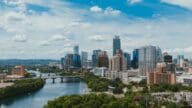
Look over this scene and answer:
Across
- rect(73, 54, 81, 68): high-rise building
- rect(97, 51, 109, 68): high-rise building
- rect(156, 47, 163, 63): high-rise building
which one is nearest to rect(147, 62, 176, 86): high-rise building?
rect(156, 47, 163, 63): high-rise building

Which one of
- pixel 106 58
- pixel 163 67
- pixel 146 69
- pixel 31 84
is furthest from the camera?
pixel 106 58

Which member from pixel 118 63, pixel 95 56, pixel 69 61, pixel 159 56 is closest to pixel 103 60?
pixel 95 56

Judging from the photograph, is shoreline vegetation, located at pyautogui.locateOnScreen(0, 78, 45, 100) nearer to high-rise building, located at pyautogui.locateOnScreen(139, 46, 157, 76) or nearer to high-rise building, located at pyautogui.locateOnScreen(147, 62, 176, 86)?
high-rise building, located at pyautogui.locateOnScreen(147, 62, 176, 86)

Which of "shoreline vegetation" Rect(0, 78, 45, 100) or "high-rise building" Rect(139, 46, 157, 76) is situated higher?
"high-rise building" Rect(139, 46, 157, 76)

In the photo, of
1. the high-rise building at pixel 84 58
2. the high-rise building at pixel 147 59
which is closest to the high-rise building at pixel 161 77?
the high-rise building at pixel 147 59

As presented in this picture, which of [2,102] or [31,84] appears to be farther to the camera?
[31,84]

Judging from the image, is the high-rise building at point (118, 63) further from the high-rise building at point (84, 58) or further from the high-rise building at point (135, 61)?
the high-rise building at point (84, 58)

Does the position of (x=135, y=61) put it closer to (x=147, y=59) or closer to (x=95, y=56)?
(x=147, y=59)

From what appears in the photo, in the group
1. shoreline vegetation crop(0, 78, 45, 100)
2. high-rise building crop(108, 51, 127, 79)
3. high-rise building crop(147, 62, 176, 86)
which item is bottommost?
shoreline vegetation crop(0, 78, 45, 100)

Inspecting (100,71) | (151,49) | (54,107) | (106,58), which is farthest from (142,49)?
(54,107)

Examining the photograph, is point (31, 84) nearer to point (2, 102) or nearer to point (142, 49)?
point (2, 102)
